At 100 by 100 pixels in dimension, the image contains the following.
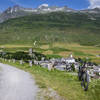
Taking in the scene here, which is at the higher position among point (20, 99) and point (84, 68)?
point (84, 68)

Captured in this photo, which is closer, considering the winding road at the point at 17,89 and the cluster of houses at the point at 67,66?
the winding road at the point at 17,89

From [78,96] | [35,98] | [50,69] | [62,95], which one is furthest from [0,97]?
[50,69]

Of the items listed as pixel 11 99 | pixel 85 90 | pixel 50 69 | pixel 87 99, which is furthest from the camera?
pixel 50 69

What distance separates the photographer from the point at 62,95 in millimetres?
13141

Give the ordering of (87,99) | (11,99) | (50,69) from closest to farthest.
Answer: (11,99) → (87,99) → (50,69)

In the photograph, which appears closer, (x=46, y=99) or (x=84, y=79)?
(x=46, y=99)

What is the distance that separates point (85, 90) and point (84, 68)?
164 cm

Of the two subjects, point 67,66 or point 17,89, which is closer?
point 17,89

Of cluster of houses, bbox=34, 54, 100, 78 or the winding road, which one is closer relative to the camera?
the winding road

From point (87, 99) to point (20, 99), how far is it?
13.4ft

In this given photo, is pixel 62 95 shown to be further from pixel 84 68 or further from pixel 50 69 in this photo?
pixel 50 69

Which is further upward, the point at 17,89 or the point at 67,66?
the point at 17,89

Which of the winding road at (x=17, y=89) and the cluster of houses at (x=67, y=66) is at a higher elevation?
the winding road at (x=17, y=89)

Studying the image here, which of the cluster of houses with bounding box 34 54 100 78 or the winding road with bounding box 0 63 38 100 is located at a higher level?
the winding road with bounding box 0 63 38 100
